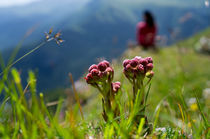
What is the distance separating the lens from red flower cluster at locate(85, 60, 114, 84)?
1.22 m

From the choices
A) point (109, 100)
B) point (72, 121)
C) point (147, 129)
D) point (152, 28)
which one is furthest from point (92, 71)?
point (152, 28)

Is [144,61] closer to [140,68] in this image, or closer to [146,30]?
[140,68]

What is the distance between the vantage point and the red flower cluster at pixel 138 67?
1.24m

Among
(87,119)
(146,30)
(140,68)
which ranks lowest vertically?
(87,119)

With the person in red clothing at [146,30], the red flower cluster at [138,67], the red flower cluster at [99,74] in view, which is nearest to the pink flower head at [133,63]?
the red flower cluster at [138,67]

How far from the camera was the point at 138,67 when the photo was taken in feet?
4.06

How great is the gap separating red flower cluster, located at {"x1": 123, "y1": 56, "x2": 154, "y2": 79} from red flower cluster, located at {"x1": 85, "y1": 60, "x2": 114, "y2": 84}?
100mm

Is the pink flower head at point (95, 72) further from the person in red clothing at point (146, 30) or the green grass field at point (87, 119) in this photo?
the person in red clothing at point (146, 30)

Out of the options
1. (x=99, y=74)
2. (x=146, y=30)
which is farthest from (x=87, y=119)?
(x=146, y=30)

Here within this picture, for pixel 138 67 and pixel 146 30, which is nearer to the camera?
pixel 138 67

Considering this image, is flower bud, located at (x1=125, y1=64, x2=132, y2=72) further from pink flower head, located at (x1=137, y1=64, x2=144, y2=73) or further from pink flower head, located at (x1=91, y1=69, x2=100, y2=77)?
pink flower head, located at (x1=91, y1=69, x2=100, y2=77)

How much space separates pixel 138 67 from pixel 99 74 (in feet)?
0.74

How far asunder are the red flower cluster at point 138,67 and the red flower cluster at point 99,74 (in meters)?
0.10

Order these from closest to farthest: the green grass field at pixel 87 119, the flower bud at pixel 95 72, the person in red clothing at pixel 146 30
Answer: the green grass field at pixel 87 119 < the flower bud at pixel 95 72 < the person in red clothing at pixel 146 30
